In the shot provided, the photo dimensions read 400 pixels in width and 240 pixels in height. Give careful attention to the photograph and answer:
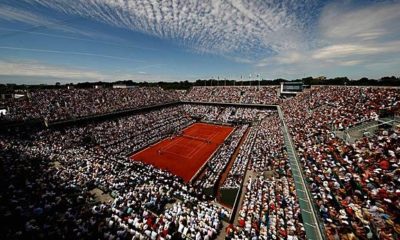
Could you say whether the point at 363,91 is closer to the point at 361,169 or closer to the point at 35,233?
the point at 361,169

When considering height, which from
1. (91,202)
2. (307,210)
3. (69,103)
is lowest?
(91,202)

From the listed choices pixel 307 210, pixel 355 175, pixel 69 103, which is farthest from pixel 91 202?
pixel 69 103

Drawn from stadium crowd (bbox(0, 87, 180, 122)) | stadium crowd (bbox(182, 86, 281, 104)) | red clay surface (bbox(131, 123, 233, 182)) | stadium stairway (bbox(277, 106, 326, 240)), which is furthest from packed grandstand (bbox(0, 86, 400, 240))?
stadium crowd (bbox(182, 86, 281, 104))

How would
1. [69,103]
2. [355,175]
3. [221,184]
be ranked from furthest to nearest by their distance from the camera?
[69,103] < [221,184] < [355,175]

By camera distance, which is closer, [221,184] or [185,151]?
[221,184]

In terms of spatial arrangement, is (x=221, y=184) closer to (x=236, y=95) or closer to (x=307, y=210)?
(x=307, y=210)

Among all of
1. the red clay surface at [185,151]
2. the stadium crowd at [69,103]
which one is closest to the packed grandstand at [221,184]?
the stadium crowd at [69,103]

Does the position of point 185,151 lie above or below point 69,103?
below

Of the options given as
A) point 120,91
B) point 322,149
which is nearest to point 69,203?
point 322,149
